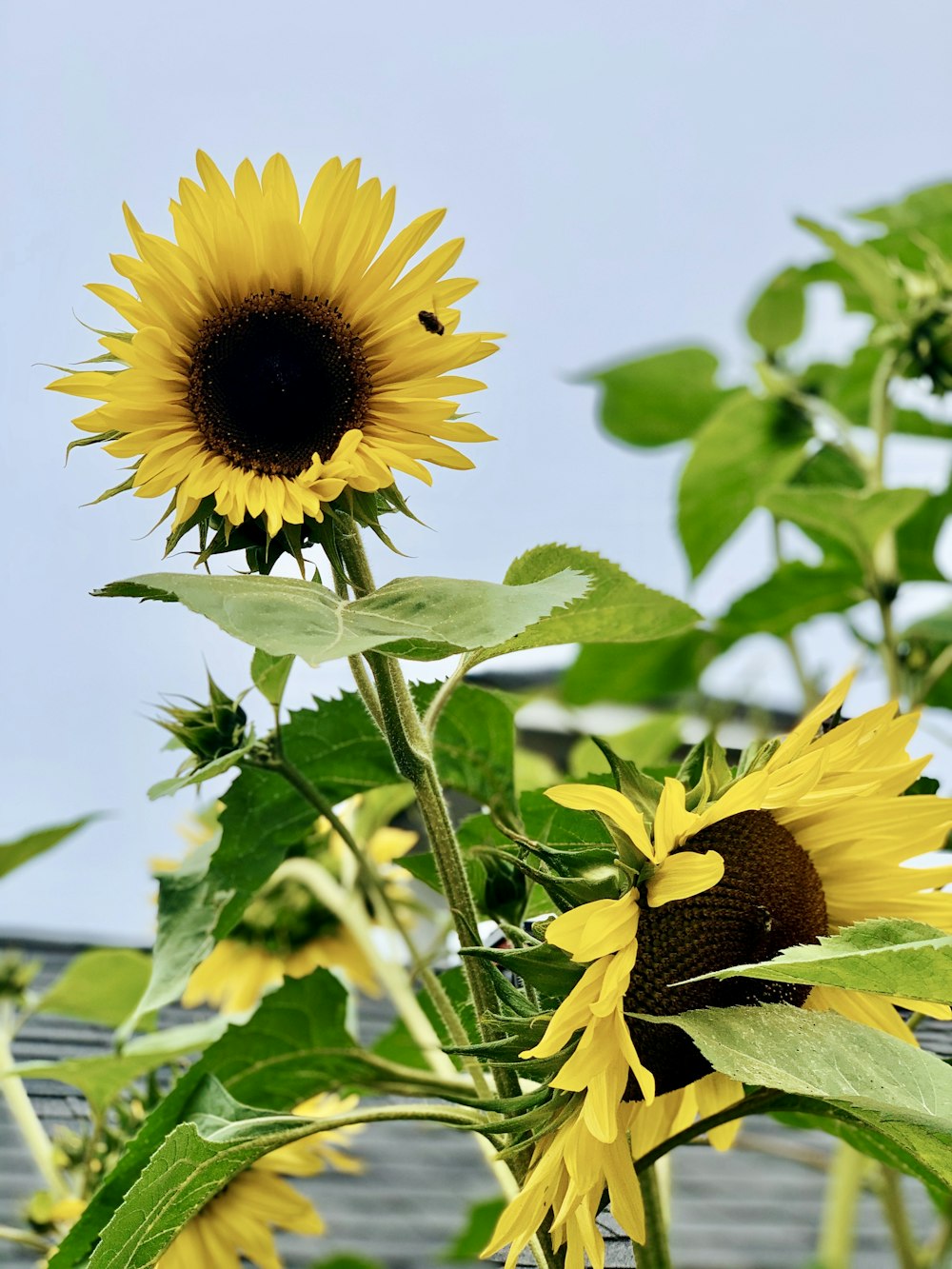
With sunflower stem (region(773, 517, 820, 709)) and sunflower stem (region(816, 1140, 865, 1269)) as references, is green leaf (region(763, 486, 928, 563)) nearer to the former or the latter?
sunflower stem (region(773, 517, 820, 709))

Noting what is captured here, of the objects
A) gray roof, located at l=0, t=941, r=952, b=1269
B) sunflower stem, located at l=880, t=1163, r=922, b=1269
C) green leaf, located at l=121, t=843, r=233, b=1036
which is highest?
green leaf, located at l=121, t=843, r=233, b=1036

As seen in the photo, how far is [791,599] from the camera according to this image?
1.27 m

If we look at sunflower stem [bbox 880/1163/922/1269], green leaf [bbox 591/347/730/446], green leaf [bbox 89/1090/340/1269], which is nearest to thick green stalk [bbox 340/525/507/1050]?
green leaf [bbox 89/1090/340/1269]

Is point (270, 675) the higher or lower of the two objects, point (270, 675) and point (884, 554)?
the higher

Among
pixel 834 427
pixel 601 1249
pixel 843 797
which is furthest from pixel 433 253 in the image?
pixel 834 427

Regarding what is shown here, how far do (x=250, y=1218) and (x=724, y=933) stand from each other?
422mm

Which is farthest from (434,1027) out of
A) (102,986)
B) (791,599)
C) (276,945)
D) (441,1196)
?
(441,1196)

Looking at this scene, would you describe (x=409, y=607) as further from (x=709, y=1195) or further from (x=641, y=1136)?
(x=709, y=1195)

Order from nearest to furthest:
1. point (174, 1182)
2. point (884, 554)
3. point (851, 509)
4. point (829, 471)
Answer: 1. point (174, 1182)
2. point (851, 509)
3. point (884, 554)
4. point (829, 471)

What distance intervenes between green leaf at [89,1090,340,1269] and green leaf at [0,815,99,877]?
60 centimetres

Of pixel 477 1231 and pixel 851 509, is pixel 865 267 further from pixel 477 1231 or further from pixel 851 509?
pixel 477 1231

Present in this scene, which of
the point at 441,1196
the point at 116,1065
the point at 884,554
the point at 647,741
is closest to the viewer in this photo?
the point at 116,1065

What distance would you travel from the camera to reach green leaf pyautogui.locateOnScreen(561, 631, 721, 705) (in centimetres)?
147

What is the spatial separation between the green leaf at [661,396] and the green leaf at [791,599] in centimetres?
40
